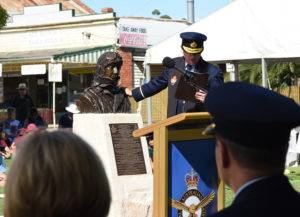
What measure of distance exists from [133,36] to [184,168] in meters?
23.4

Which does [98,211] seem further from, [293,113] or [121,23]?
[121,23]

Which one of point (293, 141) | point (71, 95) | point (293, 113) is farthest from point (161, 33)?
point (293, 113)

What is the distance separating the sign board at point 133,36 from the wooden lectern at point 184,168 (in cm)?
2263

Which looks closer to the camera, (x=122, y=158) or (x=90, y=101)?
(x=122, y=158)

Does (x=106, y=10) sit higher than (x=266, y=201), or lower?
higher

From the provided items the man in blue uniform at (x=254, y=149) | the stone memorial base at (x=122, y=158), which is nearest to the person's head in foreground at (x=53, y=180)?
the man in blue uniform at (x=254, y=149)

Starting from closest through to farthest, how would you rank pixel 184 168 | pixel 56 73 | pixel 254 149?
pixel 254 149 < pixel 184 168 < pixel 56 73

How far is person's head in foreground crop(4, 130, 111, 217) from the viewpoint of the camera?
1.73 meters

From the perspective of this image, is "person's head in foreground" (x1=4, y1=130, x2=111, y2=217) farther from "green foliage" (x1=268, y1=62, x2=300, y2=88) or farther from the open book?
"green foliage" (x1=268, y1=62, x2=300, y2=88)

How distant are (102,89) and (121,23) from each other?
21.0 metres

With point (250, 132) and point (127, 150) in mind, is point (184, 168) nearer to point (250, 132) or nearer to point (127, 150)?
point (127, 150)

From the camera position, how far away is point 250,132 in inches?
74.1

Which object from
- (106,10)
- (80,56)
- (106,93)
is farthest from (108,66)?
(106,10)

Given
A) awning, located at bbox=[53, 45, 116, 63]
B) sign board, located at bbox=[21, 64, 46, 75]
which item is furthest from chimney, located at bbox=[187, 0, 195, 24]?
sign board, located at bbox=[21, 64, 46, 75]
